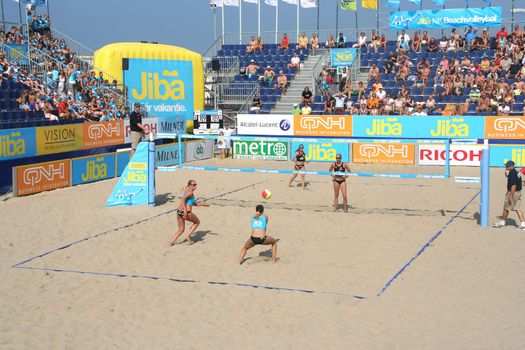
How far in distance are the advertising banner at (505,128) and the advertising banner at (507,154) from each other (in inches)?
20.3

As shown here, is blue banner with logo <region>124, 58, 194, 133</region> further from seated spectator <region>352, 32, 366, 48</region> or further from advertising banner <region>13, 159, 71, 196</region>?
seated spectator <region>352, 32, 366, 48</region>

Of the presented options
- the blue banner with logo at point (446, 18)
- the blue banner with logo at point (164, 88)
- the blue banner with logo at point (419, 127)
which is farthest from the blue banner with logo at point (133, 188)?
the blue banner with logo at point (446, 18)

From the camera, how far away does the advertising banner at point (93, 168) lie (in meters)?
20.9

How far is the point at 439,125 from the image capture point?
25.8 meters

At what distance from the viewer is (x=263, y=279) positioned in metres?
11.0

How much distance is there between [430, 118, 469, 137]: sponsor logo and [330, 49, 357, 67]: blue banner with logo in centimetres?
869

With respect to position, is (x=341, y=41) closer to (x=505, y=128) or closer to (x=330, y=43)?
(x=330, y=43)

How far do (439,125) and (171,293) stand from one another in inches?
701

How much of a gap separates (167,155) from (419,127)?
381 inches

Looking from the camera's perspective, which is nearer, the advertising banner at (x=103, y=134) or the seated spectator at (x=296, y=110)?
the advertising banner at (x=103, y=134)

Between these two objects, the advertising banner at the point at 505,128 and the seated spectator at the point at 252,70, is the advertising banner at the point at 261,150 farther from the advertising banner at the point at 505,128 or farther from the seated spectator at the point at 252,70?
the seated spectator at the point at 252,70

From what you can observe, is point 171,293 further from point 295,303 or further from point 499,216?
point 499,216

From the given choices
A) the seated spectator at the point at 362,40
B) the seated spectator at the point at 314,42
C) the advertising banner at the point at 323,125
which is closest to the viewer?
the advertising banner at the point at 323,125

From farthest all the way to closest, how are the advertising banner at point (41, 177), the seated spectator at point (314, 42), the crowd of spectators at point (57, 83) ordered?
the seated spectator at point (314, 42) < the crowd of spectators at point (57, 83) < the advertising banner at point (41, 177)
